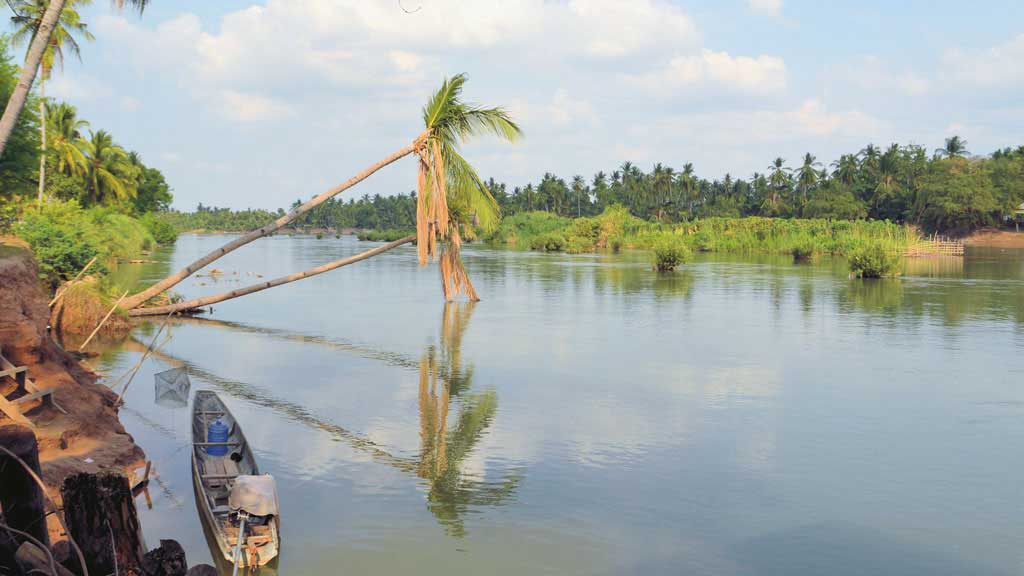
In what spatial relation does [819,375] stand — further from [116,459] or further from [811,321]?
[116,459]

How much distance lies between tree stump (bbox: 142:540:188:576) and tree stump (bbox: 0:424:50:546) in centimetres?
70

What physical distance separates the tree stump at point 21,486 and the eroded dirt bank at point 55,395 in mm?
6549

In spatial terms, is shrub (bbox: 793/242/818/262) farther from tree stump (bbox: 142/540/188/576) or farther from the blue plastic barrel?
tree stump (bbox: 142/540/188/576)

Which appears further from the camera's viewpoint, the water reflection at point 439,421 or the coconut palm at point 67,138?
the coconut palm at point 67,138

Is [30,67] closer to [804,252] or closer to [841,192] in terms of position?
[804,252]

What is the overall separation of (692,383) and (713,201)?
138 m

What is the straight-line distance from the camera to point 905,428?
17859mm

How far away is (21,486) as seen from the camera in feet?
18.1

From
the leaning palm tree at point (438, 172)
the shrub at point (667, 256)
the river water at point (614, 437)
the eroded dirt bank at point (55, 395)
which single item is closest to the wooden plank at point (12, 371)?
the eroded dirt bank at point (55, 395)

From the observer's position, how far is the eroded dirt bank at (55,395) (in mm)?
13242

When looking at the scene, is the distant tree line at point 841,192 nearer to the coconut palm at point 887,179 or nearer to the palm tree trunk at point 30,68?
the coconut palm at point 887,179

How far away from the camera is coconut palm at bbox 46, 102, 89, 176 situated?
2623 inches

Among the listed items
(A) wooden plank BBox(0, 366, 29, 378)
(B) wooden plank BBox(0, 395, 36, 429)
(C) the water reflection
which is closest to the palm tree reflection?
A: (C) the water reflection

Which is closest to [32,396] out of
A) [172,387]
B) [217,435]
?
[217,435]
